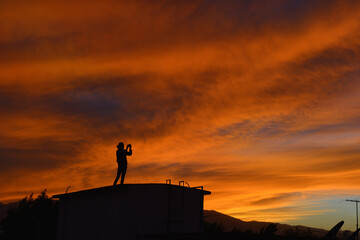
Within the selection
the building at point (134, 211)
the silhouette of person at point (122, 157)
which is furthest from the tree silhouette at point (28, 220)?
the silhouette of person at point (122, 157)

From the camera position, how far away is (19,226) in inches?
2117

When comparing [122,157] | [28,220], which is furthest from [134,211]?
[28,220]

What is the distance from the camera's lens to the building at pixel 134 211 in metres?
22.8

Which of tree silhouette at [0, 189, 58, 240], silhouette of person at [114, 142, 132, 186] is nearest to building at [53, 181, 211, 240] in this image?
silhouette of person at [114, 142, 132, 186]

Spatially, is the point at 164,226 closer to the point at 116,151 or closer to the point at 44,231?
the point at 116,151

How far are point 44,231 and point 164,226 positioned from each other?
2815 cm

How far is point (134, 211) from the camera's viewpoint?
74.7 feet

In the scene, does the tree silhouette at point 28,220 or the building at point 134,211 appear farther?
the tree silhouette at point 28,220

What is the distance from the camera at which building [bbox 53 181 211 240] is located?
74.9 ft

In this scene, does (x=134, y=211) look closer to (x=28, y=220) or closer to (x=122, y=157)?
(x=122, y=157)

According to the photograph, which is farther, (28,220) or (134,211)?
(28,220)

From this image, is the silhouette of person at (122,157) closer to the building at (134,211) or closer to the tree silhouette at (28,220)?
the building at (134,211)

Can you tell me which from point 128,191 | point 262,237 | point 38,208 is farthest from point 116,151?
point 38,208

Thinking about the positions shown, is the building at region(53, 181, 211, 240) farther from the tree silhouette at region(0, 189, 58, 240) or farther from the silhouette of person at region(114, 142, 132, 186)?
the tree silhouette at region(0, 189, 58, 240)
